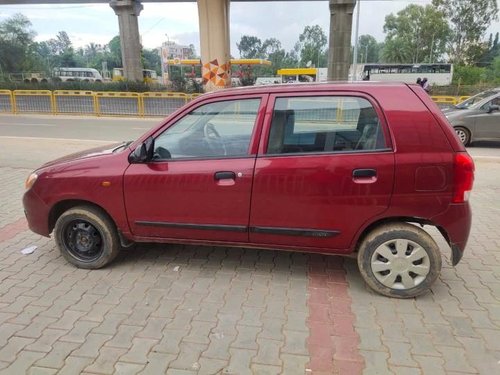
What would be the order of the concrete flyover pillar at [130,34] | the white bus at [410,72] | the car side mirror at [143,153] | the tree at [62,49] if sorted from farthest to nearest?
the tree at [62,49]
the white bus at [410,72]
the concrete flyover pillar at [130,34]
the car side mirror at [143,153]

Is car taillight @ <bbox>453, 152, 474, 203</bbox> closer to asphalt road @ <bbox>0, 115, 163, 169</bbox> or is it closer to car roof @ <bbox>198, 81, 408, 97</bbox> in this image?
car roof @ <bbox>198, 81, 408, 97</bbox>

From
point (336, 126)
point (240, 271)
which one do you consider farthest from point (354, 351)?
point (336, 126)

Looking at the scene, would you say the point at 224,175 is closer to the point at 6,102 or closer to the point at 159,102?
the point at 159,102

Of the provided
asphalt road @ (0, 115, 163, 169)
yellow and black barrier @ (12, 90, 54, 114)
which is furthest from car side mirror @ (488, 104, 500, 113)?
yellow and black barrier @ (12, 90, 54, 114)

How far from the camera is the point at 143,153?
347cm

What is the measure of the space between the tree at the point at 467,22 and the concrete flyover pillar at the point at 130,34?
56.6 meters

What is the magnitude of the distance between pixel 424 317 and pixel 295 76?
49.4 metres

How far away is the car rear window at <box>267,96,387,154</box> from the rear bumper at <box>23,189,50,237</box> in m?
2.19

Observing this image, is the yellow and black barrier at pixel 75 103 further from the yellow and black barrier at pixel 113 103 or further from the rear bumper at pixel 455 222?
the rear bumper at pixel 455 222

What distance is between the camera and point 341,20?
72.1ft

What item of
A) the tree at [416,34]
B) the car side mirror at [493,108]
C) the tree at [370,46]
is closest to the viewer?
the car side mirror at [493,108]

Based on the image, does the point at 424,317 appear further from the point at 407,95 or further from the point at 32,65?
the point at 32,65

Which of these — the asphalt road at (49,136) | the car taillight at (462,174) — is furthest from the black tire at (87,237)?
the asphalt road at (49,136)

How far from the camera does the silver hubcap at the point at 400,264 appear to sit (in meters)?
3.22
